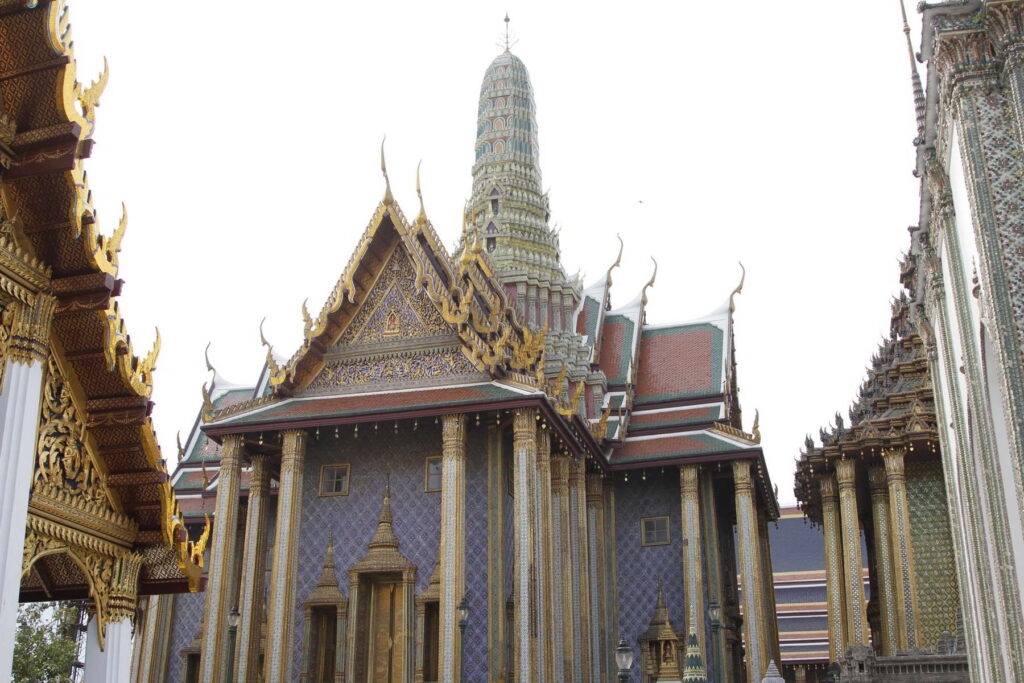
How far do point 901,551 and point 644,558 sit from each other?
4.29 meters

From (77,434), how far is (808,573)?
116 ft

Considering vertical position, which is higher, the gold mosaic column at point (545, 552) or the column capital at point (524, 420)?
the column capital at point (524, 420)

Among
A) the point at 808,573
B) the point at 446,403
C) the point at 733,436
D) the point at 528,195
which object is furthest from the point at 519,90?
the point at 808,573

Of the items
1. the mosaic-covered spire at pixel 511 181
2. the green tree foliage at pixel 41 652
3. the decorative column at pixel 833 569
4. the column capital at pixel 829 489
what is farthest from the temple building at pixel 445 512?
the mosaic-covered spire at pixel 511 181

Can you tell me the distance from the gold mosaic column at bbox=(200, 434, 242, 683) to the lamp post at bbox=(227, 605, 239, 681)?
0.07m

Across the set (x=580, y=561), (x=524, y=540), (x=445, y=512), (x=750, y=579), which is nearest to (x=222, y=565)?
(x=445, y=512)

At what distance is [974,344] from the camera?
9633 mm

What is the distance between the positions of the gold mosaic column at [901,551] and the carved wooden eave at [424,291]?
6.72m

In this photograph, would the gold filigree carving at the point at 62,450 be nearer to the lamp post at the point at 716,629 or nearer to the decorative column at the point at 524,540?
the decorative column at the point at 524,540

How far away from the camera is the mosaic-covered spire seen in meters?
23.6

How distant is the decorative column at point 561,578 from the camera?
16.1m

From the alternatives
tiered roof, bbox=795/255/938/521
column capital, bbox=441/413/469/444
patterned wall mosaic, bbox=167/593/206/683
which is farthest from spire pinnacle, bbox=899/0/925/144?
patterned wall mosaic, bbox=167/593/206/683

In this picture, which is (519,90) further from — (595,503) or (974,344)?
(974,344)

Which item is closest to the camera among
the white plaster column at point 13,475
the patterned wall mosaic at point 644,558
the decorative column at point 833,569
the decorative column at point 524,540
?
the white plaster column at point 13,475
